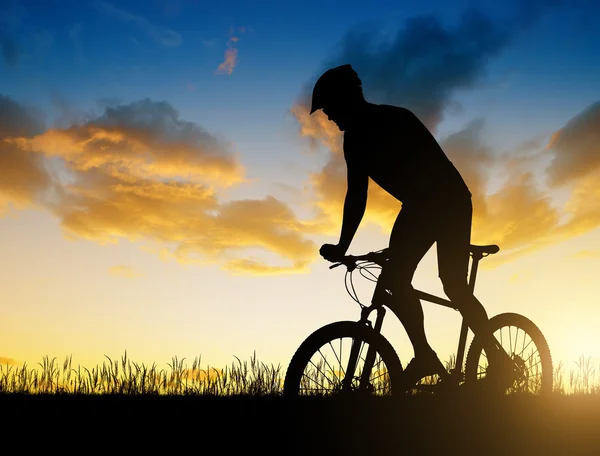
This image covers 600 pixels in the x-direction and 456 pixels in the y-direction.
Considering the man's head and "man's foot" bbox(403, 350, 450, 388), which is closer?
"man's foot" bbox(403, 350, 450, 388)

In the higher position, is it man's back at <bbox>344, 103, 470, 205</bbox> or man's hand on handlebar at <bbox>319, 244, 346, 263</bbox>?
man's back at <bbox>344, 103, 470, 205</bbox>

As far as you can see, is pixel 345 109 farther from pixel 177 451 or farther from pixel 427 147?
pixel 177 451

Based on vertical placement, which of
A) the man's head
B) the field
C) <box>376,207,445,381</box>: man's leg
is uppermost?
the man's head

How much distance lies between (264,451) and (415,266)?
206 cm

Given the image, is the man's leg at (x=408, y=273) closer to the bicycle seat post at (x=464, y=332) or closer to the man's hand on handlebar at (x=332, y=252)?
the man's hand on handlebar at (x=332, y=252)

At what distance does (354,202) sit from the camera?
579 centimetres

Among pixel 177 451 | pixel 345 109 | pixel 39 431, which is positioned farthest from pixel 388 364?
pixel 39 431

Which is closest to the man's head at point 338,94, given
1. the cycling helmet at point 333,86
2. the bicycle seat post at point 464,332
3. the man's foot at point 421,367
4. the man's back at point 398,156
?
the cycling helmet at point 333,86

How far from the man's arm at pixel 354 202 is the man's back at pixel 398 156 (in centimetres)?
8

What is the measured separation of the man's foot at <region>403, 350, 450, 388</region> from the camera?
5.73 metres

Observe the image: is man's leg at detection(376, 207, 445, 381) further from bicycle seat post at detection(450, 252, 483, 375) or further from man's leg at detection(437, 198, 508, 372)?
bicycle seat post at detection(450, 252, 483, 375)

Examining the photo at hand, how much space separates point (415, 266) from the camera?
5.82m

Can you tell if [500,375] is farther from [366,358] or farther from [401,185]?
[401,185]

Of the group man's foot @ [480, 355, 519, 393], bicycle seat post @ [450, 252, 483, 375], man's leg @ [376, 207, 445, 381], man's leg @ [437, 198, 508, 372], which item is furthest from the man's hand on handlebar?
man's foot @ [480, 355, 519, 393]
